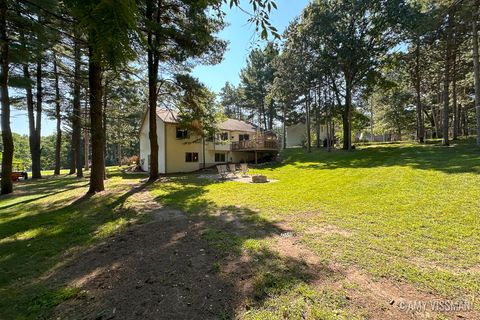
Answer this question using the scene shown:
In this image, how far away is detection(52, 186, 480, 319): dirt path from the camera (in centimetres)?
280

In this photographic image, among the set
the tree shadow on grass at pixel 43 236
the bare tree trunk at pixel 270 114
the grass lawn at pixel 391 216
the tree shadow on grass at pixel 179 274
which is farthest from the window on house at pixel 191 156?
the bare tree trunk at pixel 270 114

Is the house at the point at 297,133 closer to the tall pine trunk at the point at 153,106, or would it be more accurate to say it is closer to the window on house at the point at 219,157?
the window on house at the point at 219,157

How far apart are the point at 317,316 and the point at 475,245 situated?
11.7ft

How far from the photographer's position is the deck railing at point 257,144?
904 inches

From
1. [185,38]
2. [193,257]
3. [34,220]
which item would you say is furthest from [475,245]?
[185,38]

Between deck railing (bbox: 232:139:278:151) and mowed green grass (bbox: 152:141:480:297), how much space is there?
39.9 feet

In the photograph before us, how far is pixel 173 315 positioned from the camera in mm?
2740

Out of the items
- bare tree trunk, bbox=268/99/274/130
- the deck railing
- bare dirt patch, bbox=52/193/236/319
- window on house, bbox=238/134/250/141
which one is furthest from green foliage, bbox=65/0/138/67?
bare tree trunk, bbox=268/99/274/130

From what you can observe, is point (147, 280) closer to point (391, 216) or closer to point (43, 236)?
point (43, 236)

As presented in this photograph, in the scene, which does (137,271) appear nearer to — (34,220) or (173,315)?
(173,315)

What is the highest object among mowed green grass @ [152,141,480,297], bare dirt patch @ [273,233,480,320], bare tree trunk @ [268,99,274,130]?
bare tree trunk @ [268,99,274,130]

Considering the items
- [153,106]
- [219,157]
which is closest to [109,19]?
[153,106]

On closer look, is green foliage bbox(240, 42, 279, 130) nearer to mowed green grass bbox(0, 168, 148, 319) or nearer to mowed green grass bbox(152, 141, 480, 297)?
mowed green grass bbox(152, 141, 480, 297)

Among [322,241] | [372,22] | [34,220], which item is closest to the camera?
[322,241]
